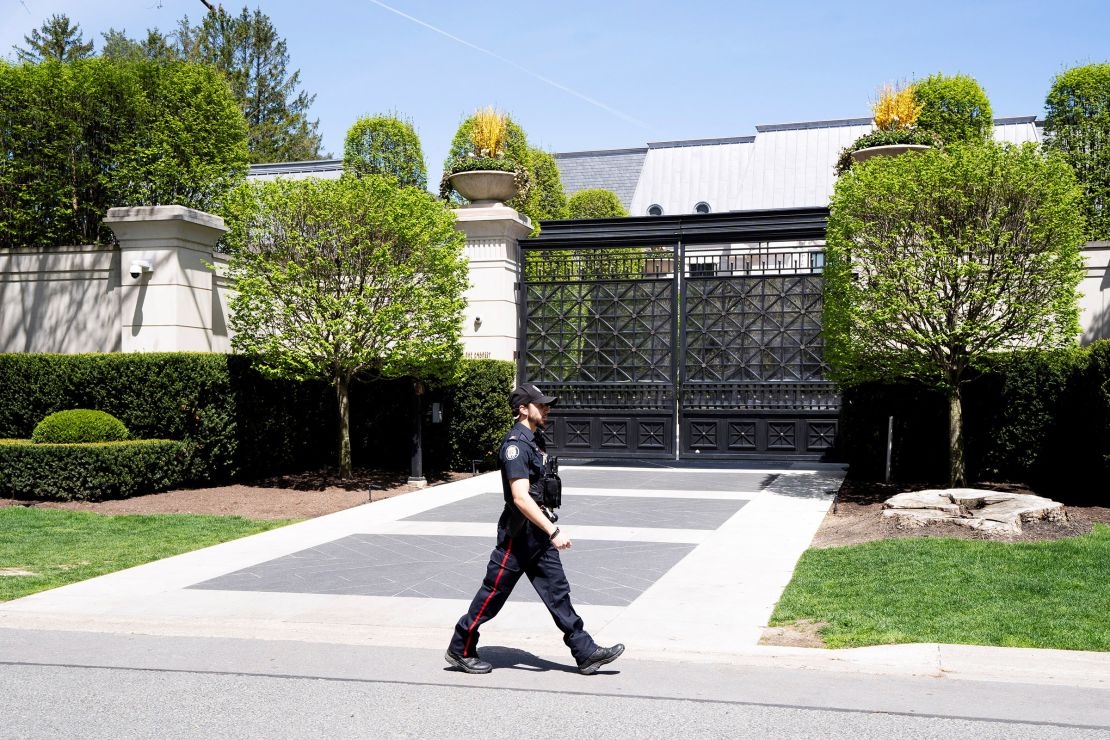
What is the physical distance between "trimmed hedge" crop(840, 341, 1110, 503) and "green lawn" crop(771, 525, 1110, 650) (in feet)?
9.42

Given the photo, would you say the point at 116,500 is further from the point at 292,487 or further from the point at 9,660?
the point at 9,660

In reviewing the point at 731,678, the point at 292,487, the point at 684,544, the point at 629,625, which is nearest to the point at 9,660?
the point at 629,625

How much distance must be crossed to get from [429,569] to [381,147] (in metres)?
23.3

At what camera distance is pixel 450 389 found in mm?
16797

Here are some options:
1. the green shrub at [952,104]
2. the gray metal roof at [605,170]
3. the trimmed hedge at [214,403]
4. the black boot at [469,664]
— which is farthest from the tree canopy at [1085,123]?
the black boot at [469,664]

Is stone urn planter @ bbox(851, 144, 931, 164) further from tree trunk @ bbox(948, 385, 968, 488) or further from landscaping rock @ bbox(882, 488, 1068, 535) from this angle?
landscaping rock @ bbox(882, 488, 1068, 535)

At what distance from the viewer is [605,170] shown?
148ft

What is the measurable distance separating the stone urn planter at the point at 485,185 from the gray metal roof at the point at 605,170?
25.3 metres

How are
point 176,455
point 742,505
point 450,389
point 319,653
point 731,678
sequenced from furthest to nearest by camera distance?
point 450,389 < point 176,455 < point 742,505 < point 319,653 < point 731,678

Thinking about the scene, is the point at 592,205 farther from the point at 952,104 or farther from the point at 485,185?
the point at 485,185

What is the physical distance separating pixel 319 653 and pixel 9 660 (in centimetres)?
195

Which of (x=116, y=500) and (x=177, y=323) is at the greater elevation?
(x=177, y=323)

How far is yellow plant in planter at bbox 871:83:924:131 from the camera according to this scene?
1692 centimetres

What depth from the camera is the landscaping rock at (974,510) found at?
10.1m
